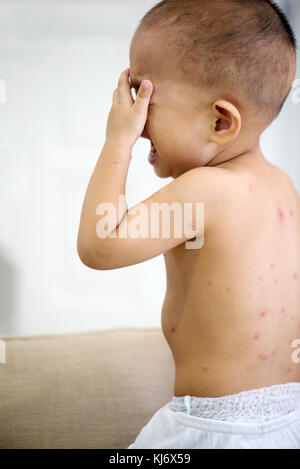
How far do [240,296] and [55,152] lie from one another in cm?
151

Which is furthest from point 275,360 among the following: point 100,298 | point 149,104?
point 100,298

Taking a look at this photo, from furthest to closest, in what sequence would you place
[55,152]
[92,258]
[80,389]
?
1. [55,152]
2. [80,389]
3. [92,258]

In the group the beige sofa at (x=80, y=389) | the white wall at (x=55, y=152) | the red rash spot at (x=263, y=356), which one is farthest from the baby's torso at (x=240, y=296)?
the white wall at (x=55, y=152)

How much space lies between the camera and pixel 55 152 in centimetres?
211

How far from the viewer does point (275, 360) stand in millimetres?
765

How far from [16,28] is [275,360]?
1659 mm

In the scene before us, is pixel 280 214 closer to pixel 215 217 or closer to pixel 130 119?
pixel 215 217

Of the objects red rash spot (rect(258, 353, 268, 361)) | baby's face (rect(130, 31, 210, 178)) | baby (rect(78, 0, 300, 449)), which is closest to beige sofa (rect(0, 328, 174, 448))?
baby (rect(78, 0, 300, 449))

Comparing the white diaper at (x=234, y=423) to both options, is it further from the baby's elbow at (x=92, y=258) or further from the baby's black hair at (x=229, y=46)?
the baby's black hair at (x=229, y=46)

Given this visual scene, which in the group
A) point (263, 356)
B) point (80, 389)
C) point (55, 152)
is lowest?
point (80, 389)

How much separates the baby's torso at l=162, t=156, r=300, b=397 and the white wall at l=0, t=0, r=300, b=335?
1.37 m

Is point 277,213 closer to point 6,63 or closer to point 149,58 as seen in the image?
point 149,58

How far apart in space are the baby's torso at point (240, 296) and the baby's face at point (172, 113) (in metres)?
0.06

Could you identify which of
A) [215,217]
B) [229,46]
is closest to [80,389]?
[215,217]
